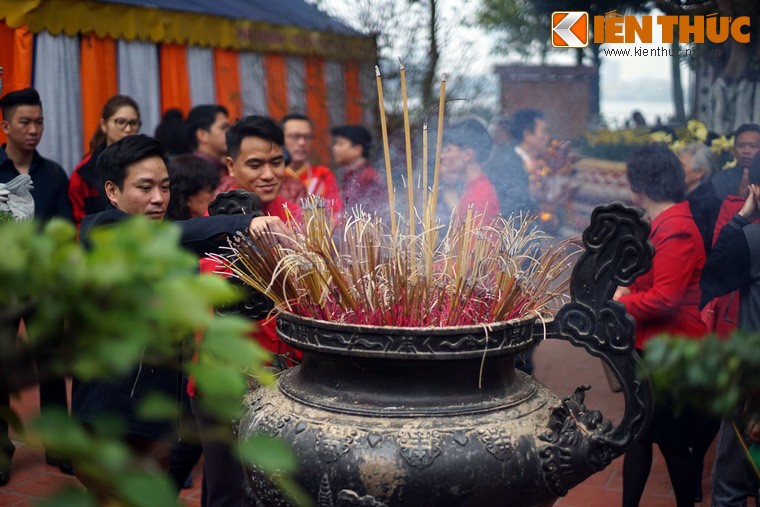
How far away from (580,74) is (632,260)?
9.79 m

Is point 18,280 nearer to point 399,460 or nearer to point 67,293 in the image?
point 67,293

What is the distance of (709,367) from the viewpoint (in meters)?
1.21

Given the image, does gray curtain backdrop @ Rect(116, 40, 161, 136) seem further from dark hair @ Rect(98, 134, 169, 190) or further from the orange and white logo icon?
dark hair @ Rect(98, 134, 169, 190)

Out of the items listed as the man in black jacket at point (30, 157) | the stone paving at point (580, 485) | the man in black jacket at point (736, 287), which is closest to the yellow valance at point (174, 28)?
the man in black jacket at point (30, 157)

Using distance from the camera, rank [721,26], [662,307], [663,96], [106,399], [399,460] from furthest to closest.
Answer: [663,96] → [721,26] → [662,307] → [106,399] → [399,460]

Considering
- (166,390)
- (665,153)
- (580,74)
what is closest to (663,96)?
(580,74)

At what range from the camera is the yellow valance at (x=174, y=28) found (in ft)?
18.2

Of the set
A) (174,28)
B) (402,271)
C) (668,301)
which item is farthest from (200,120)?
(402,271)

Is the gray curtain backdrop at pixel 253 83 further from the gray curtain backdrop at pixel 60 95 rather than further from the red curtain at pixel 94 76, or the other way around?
the gray curtain backdrop at pixel 60 95

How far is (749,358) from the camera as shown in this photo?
121 centimetres

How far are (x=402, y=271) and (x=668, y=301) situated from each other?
145 centimetres

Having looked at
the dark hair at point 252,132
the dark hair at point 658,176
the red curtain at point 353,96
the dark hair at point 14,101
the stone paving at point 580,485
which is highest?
the red curtain at point 353,96

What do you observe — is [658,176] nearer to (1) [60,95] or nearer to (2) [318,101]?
(1) [60,95]

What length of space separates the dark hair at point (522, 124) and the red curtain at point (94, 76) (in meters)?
2.88
